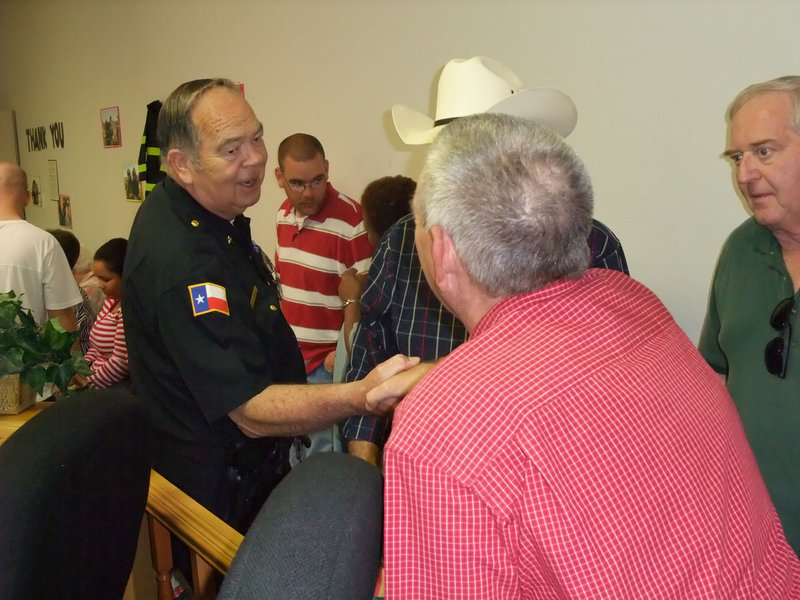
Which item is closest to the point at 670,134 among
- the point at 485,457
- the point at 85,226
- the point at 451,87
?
the point at 451,87

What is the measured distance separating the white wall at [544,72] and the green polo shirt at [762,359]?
0.28 m

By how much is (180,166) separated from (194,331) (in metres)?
0.46

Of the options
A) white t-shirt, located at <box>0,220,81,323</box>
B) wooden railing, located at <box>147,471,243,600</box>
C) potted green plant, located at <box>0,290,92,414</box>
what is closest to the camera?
wooden railing, located at <box>147,471,243,600</box>

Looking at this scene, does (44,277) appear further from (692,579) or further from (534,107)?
(692,579)

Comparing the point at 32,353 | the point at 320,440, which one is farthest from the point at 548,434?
the point at 320,440

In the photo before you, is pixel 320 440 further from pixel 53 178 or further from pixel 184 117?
pixel 53 178

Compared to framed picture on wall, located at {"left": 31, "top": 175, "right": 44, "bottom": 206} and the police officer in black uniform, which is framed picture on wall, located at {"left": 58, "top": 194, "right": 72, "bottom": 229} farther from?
the police officer in black uniform

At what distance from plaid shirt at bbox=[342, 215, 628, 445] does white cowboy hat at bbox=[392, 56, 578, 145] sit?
0.32 m

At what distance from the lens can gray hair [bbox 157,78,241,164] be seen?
1.55 meters

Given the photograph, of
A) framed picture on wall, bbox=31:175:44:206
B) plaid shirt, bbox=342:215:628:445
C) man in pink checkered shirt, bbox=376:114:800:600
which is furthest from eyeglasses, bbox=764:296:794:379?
framed picture on wall, bbox=31:175:44:206

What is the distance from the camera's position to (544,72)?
2207 millimetres

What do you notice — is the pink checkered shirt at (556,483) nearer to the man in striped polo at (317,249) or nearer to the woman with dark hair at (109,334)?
the woman with dark hair at (109,334)

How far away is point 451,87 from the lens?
5.65 feet

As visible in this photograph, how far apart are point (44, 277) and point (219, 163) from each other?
1.85 meters
